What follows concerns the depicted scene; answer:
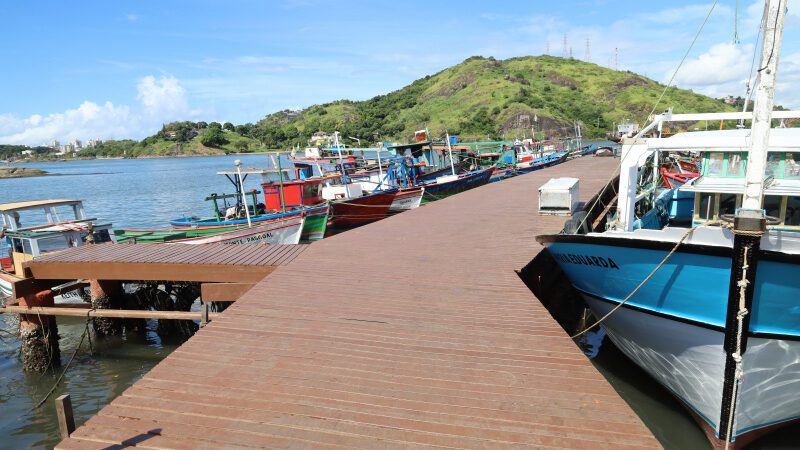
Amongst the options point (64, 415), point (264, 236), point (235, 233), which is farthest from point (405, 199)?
point (64, 415)

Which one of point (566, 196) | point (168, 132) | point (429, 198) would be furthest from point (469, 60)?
point (566, 196)

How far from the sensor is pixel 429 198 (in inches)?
1094

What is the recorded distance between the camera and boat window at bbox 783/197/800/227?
628 centimetres

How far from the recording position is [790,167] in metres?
6.38

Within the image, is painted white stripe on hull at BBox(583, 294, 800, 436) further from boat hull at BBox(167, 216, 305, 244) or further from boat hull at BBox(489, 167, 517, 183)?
boat hull at BBox(489, 167, 517, 183)

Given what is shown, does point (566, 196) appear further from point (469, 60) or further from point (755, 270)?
point (469, 60)

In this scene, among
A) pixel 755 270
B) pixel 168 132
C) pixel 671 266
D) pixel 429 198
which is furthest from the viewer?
pixel 168 132

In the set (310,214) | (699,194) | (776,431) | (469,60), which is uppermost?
(469,60)

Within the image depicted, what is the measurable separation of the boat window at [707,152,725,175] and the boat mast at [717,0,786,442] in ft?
6.57

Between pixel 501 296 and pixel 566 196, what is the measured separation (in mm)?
6460

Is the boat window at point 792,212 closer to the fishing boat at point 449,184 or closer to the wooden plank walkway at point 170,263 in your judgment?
the wooden plank walkway at point 170,263

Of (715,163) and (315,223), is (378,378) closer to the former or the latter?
(715,163)

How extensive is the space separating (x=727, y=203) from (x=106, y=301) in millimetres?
12598

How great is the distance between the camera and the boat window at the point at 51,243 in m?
13.1
